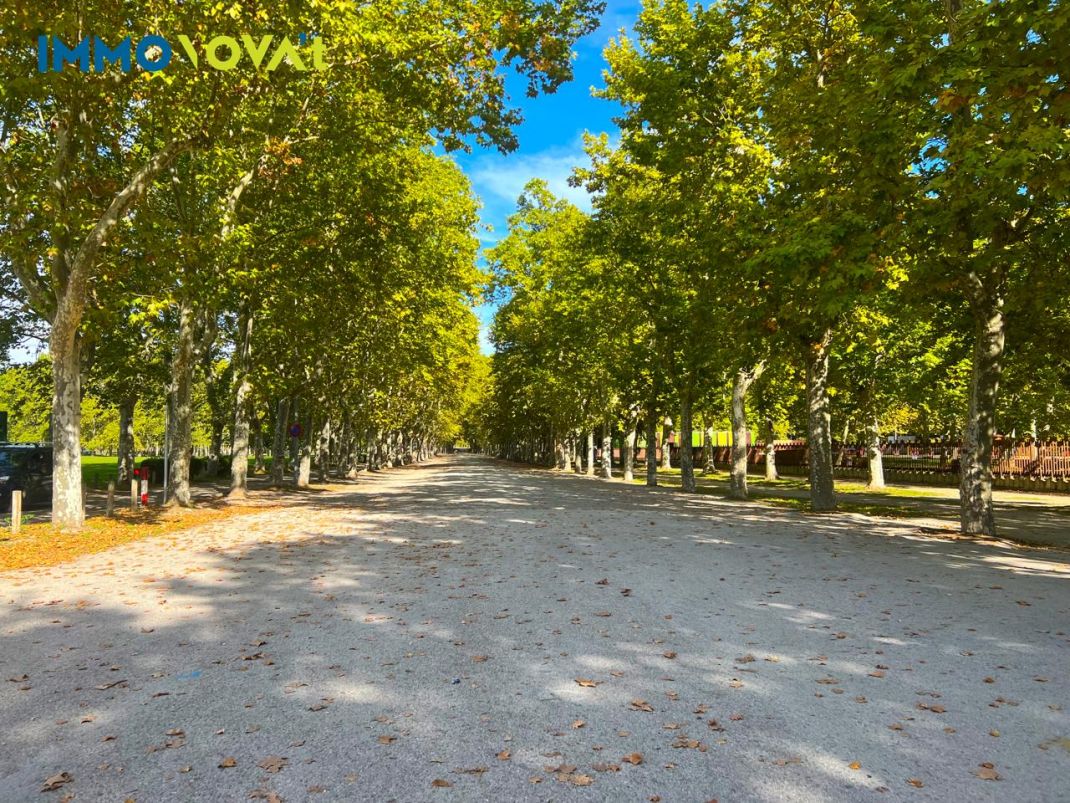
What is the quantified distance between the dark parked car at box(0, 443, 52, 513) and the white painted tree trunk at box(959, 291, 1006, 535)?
21.0 m

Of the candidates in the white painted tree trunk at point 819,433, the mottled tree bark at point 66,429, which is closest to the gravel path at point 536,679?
the mottled tree bark at point 66,429

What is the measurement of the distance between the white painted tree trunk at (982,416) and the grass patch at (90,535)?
51.3 ft

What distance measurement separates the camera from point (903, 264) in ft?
51.0

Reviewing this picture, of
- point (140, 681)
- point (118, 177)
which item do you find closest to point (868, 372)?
point (118, 177)

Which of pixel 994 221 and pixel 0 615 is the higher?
pixel 994 221

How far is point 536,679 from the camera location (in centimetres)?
498

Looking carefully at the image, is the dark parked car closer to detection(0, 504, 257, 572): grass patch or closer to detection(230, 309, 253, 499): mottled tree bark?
detection(0, 504, 257, 572): grass patch

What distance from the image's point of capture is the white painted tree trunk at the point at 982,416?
12.8 m

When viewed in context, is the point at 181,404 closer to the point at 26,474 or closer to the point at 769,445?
the point at 26,474

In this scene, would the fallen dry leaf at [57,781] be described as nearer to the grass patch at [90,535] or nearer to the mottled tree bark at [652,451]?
the grass patch at [90,535]

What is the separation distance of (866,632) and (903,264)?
11867 millimetres

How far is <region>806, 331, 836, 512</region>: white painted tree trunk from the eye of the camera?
1833cm

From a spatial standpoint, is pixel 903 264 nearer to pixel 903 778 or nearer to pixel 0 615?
pixel 903 778

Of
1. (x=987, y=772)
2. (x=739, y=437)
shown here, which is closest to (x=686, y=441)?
(x=739, y=437)
